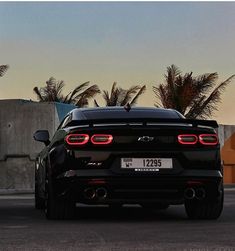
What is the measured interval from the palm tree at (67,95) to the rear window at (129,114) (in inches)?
993

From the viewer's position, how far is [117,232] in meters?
7.18

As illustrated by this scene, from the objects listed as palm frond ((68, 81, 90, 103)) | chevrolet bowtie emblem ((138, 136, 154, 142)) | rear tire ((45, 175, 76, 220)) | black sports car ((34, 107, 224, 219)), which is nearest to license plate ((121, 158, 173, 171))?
black sports car ((34, 107, 224, 219))

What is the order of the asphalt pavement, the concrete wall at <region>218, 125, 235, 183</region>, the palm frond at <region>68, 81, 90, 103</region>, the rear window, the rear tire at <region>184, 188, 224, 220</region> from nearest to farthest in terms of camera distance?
the asphalt pavement < the rear tire at <region>184, 188, 224, 220</region> < the rear window < the concrete wall at <region>218, 125, 235, 183</region> < the palm frond at <region>68, 81, 90, 103</region>

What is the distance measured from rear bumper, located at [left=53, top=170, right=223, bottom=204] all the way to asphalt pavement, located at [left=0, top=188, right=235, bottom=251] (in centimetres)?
28

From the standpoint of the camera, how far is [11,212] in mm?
10203

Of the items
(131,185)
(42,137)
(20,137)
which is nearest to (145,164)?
(131,185)

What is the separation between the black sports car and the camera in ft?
26.5

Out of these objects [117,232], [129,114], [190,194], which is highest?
[129,114]

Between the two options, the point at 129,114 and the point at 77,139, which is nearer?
the point at 77,139

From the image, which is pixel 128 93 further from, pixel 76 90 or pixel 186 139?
pixel 186 139

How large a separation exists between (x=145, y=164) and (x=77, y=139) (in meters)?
0.80

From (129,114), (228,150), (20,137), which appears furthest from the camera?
(228,150)

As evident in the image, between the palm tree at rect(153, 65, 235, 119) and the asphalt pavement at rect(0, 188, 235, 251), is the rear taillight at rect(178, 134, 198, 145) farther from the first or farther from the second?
the palm tree at rect(153, 65, 235, 119)

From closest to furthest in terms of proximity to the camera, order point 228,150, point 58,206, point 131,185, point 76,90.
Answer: point 131,185 < point 58,206 < point 228,150 < point 76,90
